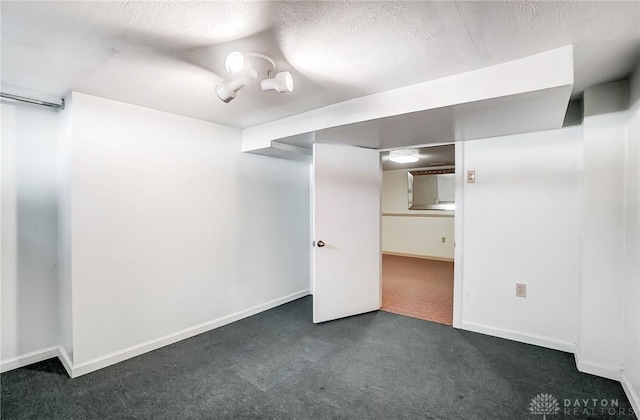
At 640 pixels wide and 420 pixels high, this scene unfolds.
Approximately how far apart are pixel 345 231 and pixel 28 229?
2.69 m

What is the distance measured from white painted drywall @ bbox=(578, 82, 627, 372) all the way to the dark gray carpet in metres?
0.28

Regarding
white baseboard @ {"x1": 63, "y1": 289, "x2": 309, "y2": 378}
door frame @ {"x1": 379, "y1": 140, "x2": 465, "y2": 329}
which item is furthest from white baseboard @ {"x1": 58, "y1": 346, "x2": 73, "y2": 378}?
door frame @ {"x1": 379, "y1": 140, "x2": 465, "y2": 329}

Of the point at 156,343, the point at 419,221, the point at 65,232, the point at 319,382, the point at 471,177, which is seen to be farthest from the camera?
the point at 419,221

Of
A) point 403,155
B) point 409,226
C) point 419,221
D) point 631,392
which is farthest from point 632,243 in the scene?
point 409,226

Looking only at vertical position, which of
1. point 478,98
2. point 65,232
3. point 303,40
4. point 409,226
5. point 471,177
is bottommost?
point 409,226

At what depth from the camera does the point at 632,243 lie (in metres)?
1.85

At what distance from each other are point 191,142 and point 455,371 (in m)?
2.93

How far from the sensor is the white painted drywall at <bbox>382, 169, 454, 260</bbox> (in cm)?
613

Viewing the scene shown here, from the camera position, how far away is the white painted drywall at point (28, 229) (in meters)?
2.18

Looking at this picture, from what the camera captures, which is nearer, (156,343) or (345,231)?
(156,343)

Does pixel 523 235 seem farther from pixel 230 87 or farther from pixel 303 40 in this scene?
pixel 230 87

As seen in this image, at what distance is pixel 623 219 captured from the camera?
1.98 m

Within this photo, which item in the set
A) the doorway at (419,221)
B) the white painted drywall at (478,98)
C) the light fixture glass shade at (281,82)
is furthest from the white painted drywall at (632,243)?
the doorway at (419,221)

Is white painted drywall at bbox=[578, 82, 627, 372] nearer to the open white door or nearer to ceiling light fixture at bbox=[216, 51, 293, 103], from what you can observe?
the open white door
